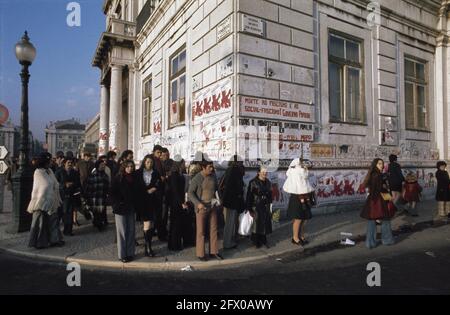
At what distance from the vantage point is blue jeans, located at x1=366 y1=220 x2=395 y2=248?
7133 mm

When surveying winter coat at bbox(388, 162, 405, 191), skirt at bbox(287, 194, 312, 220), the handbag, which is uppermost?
winter coat at bbox(388, 162, 405, 191)

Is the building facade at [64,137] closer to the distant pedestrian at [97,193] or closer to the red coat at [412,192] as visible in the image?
the distant pedestrian at [97,193]

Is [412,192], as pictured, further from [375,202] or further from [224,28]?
[224,28]

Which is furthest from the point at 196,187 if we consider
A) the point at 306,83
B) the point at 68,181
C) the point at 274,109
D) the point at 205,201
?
the point at 306,83

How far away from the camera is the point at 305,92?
10.4 meters

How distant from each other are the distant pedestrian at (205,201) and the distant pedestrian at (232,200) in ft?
1.60

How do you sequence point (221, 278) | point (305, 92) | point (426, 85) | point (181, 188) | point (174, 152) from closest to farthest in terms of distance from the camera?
point (221, 278) < point (181, 188) < point (305, 92) < point (174, 152) < point (426, 85)

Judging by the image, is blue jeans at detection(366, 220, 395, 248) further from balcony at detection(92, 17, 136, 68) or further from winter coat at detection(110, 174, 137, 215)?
balcony at detection(92, 17, 136, 68)

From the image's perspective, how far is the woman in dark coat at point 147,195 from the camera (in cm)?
641

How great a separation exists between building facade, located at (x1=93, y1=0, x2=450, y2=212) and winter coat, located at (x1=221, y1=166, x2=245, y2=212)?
200cm

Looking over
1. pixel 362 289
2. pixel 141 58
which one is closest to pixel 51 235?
pixel 362 289

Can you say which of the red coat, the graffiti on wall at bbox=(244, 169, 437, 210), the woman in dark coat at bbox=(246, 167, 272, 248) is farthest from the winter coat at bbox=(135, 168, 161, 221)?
the red coat
